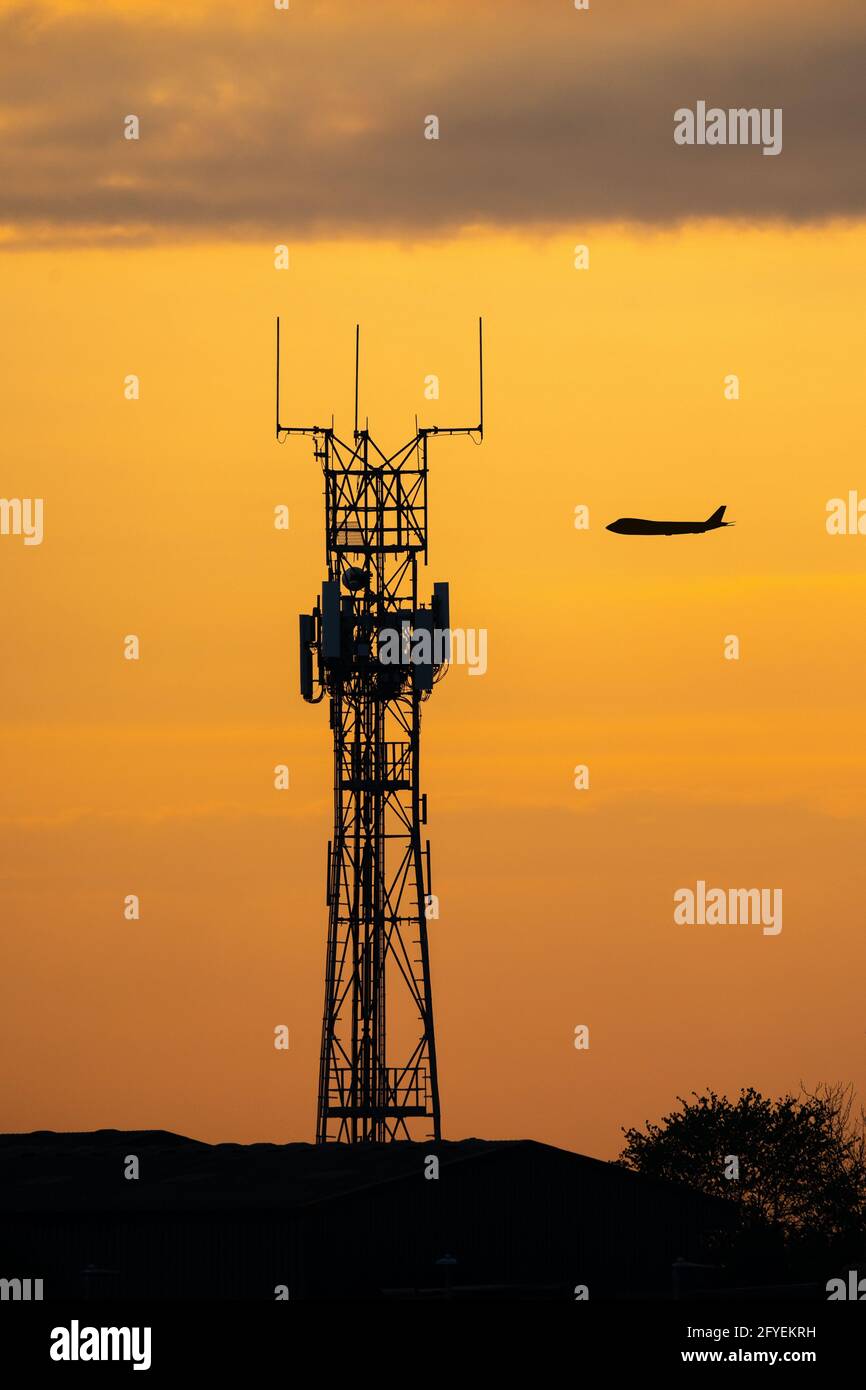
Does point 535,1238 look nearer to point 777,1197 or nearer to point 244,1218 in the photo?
point 244,1218

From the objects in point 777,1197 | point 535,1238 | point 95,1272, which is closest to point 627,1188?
point 535,1238

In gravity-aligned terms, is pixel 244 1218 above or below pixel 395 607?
below

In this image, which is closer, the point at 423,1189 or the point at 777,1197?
the point at 423,1189
